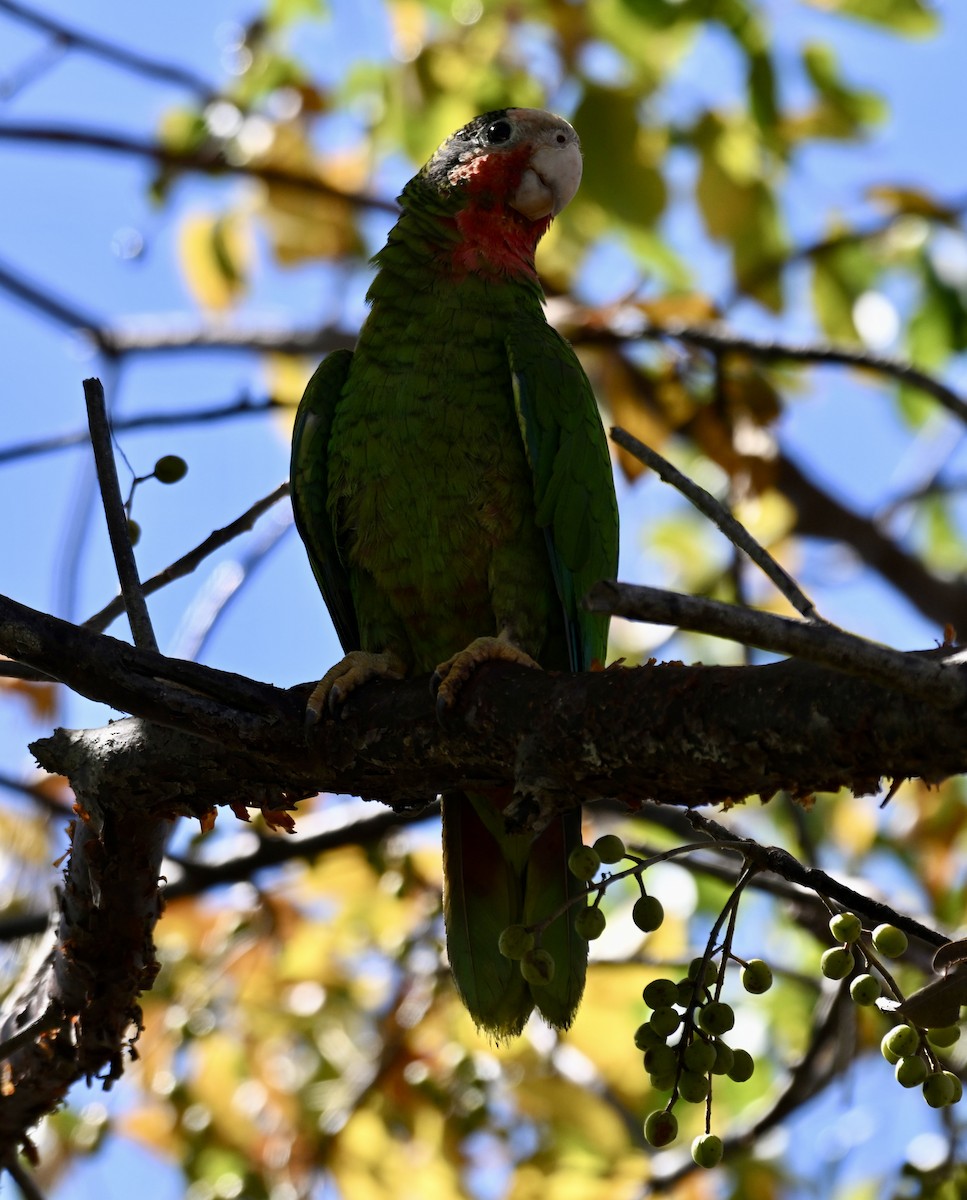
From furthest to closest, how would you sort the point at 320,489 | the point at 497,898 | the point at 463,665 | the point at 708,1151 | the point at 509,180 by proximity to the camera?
the point at 509,180 < the point at 320,489 < the point at 497,898 < the point at 463,665 < the point at 708,1151

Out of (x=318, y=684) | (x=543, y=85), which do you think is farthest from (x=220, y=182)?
(x=318, y=684)

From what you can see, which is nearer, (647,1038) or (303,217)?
(647,1038)

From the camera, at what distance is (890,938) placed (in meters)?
1.86

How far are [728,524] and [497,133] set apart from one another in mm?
2378

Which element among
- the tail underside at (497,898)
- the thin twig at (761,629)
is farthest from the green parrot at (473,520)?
the thin twig at (761,629)

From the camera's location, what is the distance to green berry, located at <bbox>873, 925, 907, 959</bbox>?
1852 mm

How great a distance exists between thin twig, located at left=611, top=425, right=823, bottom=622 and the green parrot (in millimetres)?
832

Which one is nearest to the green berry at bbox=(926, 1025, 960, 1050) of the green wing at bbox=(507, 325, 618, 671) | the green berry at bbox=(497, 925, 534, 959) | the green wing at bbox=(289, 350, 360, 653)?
the green berry at bbox=(497, 925, 534, 959)

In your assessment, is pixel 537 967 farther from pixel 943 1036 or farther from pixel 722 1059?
pixel 943 1036

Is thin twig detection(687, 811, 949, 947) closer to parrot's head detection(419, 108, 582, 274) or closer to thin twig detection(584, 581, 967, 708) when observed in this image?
thin twig detection(584, 581, 967, 708)

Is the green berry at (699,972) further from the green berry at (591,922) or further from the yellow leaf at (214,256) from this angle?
the yellow leaf at (214,256)

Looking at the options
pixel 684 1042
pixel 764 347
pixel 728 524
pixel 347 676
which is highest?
pixel 764 347

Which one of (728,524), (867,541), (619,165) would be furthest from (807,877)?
(867,541)

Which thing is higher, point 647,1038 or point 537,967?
point 537,967
